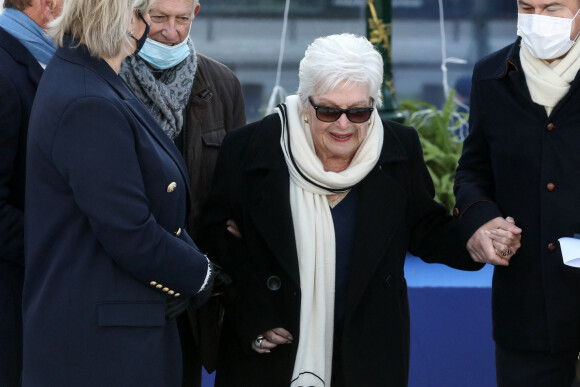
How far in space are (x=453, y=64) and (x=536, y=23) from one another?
5.24 m

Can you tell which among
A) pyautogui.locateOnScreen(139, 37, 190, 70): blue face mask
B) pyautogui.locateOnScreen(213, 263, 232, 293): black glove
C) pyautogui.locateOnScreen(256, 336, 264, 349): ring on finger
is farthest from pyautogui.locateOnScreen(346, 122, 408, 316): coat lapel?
pyautogui.locateOnScreen(139, 37, 190, 70): blue face mask

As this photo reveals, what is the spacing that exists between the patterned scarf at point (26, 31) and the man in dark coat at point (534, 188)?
1.57m

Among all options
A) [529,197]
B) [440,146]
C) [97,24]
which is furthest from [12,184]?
[440,146]

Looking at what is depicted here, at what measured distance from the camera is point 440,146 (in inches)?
220

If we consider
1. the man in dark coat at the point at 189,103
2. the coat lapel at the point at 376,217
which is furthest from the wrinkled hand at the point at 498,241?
the man in dark coat at the point at 189,103

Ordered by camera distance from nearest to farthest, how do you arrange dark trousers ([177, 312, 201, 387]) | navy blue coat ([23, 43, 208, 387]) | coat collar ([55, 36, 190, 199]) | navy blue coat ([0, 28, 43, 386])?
1. navy blue coat ([23, 43, 208, 387])
2. coat collar ([55, 36, 190, 199])
3. navy blue coat ([0, 28, 43, 386])
4. dark trousers ([177, 312, 201, 387])

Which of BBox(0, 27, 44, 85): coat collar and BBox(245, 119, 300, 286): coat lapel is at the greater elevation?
BBox(0, 27, 44, 85): coat collar

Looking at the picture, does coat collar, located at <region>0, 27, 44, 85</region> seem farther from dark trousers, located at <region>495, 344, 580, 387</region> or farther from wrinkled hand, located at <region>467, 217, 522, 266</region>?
dark trousers, located at <region>495, 344, 580, 387</region>

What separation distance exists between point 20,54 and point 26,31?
0.10 meters

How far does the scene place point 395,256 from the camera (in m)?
3.31

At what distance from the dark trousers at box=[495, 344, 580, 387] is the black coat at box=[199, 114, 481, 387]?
0.38m

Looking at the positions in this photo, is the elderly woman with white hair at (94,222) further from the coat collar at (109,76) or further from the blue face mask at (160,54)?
the blue face mask at (160,54)

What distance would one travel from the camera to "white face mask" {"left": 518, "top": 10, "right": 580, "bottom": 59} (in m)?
3.06

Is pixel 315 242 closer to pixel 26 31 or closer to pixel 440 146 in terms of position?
pixel 26 31
